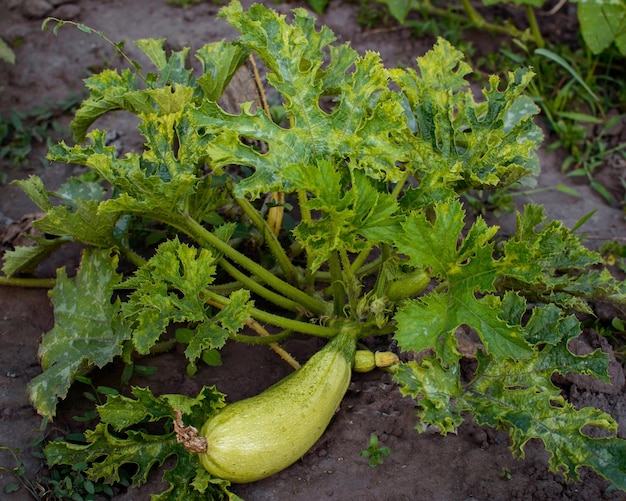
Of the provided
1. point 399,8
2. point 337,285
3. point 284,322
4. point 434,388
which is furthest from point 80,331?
point 399,8

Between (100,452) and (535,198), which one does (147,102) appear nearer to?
(100,452)

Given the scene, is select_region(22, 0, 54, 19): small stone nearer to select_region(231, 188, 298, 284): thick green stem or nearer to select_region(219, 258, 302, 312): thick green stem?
select_region(231, 188, 298, 284): thick green stem

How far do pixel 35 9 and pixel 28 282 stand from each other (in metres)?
2.43

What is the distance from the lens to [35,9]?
197 inches

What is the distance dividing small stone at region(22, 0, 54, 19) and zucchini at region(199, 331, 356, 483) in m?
3.51

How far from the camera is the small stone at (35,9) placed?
500cm

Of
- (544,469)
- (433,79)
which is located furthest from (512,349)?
(433,79)

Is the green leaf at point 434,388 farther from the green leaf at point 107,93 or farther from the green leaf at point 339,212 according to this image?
the green leaf at point 107,93

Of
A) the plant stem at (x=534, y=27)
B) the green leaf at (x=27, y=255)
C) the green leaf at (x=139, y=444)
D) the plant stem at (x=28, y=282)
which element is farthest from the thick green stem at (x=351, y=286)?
the plant stem at (x=534, y=27)

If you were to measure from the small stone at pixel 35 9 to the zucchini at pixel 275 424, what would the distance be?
3508 mm

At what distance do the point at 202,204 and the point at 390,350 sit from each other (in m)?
1.01

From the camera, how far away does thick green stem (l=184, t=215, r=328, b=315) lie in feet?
9.47

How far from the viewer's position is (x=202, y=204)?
3.00 metres

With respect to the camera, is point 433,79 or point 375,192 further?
point 433,79
